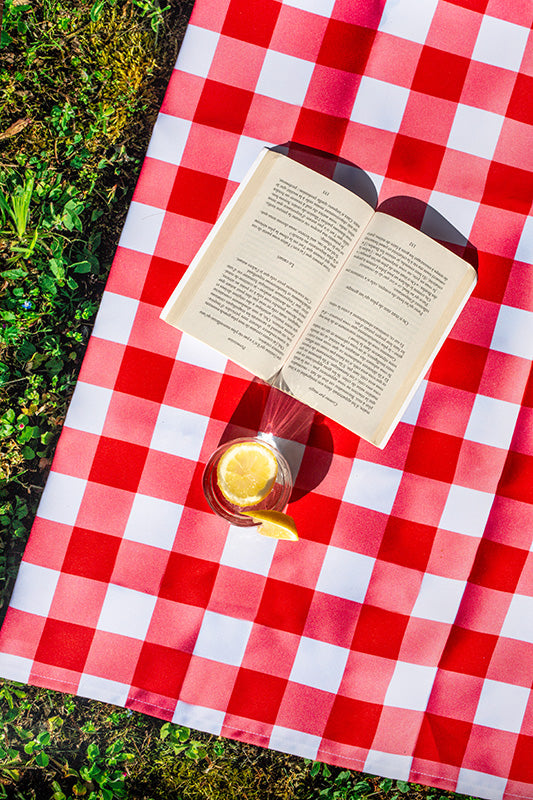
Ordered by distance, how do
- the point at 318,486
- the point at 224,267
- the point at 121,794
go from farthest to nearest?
the point at 121,794, the point at 318,486, the point at 224,267

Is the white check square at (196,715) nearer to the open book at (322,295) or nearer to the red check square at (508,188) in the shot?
the open book at (322,295)

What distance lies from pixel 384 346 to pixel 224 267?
1.40ft

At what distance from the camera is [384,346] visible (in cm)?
135

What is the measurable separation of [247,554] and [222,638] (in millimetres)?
223

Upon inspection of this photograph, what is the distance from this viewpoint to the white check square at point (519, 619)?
4.79ft

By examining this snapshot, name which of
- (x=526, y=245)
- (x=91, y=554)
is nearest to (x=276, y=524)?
(x=91, y=554)

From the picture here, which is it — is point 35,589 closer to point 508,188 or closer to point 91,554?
point 91,554

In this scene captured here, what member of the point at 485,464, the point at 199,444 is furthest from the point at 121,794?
the point at 485,464

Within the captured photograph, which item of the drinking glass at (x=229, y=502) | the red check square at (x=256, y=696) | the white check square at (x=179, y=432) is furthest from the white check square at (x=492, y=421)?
the red check square at (x=256, y=696)

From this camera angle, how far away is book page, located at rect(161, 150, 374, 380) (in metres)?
1.34

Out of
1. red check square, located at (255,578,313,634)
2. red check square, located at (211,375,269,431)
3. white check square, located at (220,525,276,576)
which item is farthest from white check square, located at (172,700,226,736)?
red check square, located at (211,375,269,431)

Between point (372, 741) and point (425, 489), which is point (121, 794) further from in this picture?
point (425, 489)

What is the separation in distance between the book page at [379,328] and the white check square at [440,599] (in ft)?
1.46

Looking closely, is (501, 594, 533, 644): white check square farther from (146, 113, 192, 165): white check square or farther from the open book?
(146, 113, 192, 165): white check square
